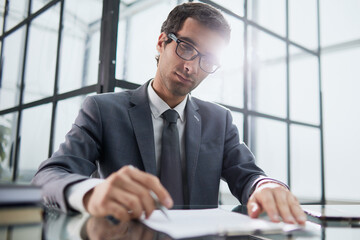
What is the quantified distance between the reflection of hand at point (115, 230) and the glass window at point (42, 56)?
→ 62.7 inches

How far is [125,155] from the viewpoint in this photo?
1039 millimetres

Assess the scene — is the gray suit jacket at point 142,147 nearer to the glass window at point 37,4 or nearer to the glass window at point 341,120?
the glass window at point 37,4

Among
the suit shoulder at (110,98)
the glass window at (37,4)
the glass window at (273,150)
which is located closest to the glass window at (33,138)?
the glass window at (37,4)

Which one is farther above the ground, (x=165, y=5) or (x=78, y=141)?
(x=165, y=5)

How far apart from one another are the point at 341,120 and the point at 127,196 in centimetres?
341

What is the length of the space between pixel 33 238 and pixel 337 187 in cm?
359

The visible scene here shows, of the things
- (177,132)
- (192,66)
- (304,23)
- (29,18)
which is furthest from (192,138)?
(304,23)

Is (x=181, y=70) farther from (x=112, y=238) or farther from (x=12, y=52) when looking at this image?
(x=12, y=52)

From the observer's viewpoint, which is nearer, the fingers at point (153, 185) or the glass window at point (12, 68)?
the fingers at point (153, 185)

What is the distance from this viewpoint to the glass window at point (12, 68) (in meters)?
2.09

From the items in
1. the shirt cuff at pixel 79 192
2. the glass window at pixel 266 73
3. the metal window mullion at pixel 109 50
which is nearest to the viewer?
the shirt cuff at pixel 79 192

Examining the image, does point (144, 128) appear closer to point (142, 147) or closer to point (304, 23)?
point (142, 147)

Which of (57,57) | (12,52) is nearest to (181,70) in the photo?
(57,57)

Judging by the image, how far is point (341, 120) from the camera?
3215 millimetres
